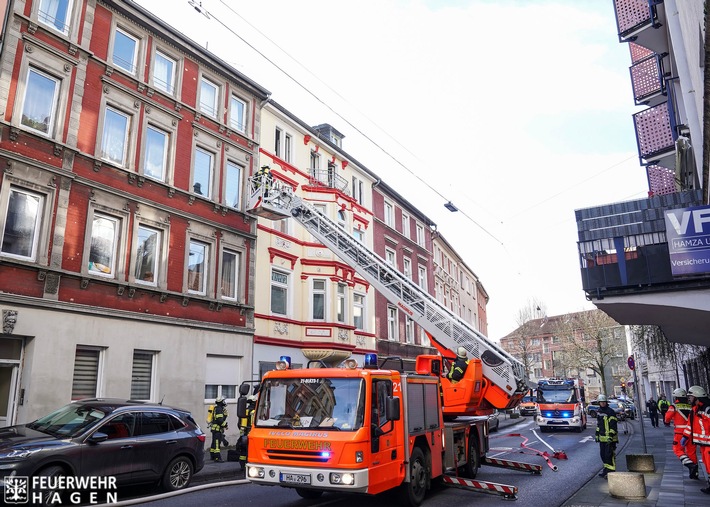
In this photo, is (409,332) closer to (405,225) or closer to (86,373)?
(405,225)

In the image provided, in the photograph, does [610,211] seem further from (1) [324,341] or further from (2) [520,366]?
(1) [324,341]

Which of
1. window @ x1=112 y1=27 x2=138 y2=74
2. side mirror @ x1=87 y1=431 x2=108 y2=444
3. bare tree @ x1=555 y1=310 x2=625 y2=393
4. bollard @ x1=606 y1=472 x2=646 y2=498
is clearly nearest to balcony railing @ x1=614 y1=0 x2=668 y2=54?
bollard @ x1=606 y1=472 x2=646 y2=498

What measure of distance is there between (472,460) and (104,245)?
485 inches

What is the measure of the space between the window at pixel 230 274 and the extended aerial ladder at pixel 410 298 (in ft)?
6.43

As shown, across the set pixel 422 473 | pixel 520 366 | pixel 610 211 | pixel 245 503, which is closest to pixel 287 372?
pixel 245 503

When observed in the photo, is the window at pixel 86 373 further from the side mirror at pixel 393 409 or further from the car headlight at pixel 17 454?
the side mirror at pixel 393 409

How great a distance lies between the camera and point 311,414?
320 inches

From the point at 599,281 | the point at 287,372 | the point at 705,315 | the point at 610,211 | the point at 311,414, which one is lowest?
the point at 311,414

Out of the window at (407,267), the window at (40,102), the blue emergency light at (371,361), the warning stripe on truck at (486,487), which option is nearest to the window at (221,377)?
the window at (40,102)

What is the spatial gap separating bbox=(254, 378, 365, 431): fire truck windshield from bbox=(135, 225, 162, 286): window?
10294mm

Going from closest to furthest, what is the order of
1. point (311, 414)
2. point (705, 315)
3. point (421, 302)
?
point (311, 414) < point (705, 315) < point (421, 302)

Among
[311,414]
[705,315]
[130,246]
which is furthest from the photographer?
[130,246]

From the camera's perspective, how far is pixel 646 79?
2034 cm

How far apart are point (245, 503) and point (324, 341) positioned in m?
14.4
